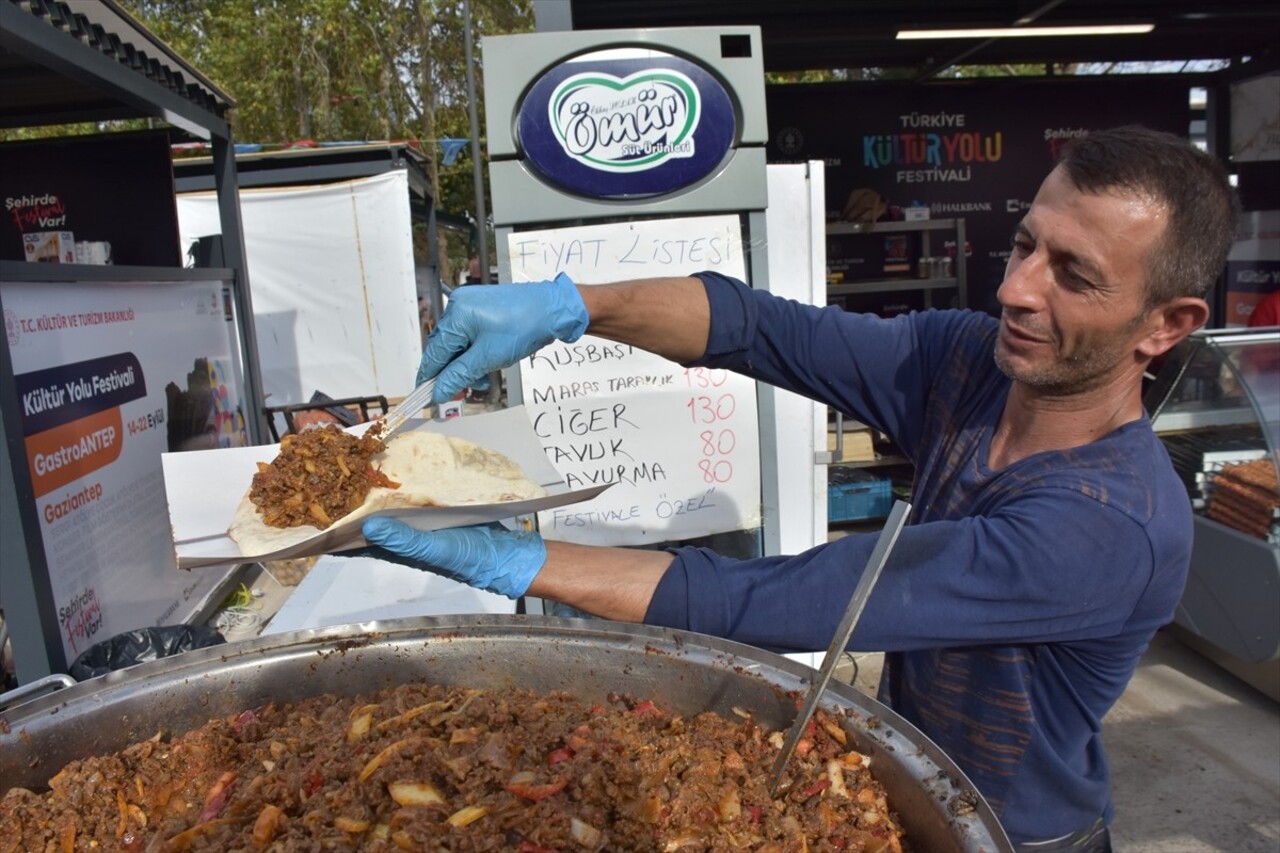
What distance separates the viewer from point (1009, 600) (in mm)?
1466

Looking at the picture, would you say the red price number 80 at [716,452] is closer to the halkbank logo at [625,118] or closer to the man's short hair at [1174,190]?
the halkbank logo at [625,118]

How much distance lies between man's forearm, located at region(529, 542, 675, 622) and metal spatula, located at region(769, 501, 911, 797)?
38 cm

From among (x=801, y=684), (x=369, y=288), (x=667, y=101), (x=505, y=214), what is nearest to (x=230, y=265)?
(x=505, y=214)

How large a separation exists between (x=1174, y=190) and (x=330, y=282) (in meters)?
11.0

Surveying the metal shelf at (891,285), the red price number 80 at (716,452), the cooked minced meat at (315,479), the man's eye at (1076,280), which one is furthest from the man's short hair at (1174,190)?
the metal shelf at (891,285)

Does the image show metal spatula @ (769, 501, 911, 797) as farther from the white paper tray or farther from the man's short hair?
the man's short hair

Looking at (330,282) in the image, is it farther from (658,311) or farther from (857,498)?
(658,311)

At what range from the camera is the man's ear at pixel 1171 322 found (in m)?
1.61

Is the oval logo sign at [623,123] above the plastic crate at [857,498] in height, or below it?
above

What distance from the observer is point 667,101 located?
3.15 metres

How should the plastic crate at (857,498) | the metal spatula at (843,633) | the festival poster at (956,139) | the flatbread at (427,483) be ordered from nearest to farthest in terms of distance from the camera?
1. the metal spatula at (843,633)
2. the flatbread at (427,483)
3. the plastic crate at (857,498)
4. the festival poster at (956,139)

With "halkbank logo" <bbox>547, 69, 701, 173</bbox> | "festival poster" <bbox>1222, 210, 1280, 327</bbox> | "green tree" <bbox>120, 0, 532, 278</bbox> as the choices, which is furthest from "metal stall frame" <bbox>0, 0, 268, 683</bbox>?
"green tree" <bbox>120, 0, 532, 278</bbox>

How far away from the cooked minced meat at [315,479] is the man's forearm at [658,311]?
0.69 m

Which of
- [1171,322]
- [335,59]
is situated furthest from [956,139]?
[335,59]
